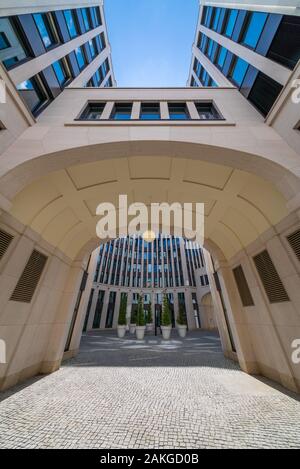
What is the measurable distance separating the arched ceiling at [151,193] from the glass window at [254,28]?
23.7ft

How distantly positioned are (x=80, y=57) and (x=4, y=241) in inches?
542

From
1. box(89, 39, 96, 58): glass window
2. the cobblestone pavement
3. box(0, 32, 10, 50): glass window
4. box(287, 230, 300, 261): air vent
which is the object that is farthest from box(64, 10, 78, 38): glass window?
the cobblestone pavement

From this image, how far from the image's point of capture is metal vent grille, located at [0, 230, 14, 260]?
16.2ft

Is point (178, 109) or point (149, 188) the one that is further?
point (178, 109)

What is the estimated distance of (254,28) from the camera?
8.02 metres

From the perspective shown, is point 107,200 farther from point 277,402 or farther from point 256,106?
point 277,402

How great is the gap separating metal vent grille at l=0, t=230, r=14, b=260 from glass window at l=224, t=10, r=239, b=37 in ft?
51.3

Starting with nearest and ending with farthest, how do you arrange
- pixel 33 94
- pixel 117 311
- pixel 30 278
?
pixel 30 278
pixel 33 94
pixel 117 311

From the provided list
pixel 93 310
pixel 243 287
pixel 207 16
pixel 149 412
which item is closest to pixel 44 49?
pixel 243 287

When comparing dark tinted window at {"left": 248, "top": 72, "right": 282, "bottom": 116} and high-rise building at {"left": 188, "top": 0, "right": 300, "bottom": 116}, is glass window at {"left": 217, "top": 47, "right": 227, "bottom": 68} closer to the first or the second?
high-rise building at {"left": 188, "top": 0, "right": 300, "bottom": 116}

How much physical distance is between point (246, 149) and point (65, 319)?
910 centimetres

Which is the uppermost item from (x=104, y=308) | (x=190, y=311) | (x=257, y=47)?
(x=257, y=47)

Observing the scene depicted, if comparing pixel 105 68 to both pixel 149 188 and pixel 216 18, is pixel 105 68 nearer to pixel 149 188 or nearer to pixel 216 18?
pixel 216 18


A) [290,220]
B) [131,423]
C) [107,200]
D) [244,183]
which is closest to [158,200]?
[107,200]
